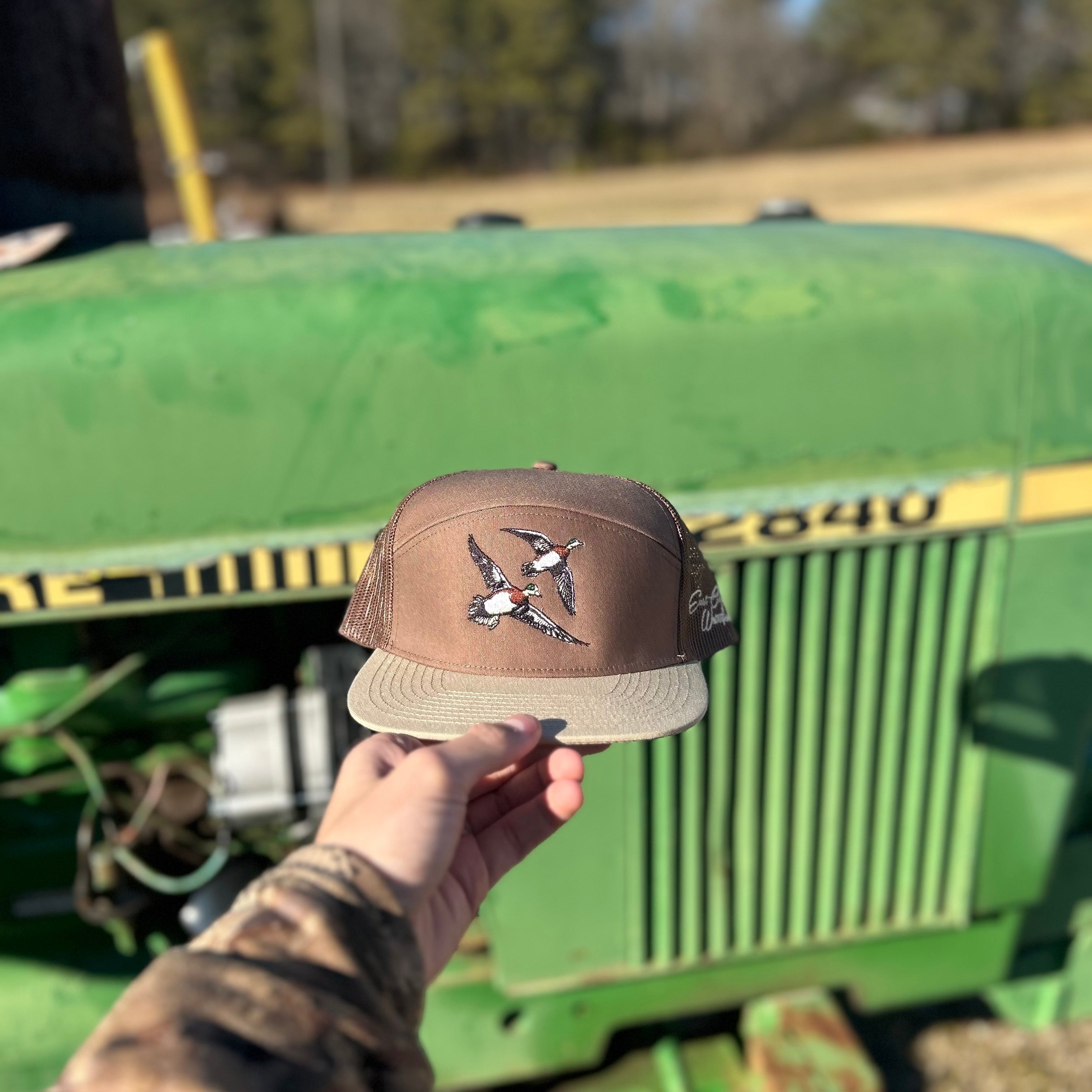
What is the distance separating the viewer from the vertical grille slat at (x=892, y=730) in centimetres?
159

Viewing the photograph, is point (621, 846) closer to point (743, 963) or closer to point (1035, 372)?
point (743, 963)

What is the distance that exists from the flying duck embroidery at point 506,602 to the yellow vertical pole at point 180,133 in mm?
2203

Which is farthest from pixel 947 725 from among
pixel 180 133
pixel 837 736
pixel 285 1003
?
pixel 180 133

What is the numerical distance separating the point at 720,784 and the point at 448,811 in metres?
0.86

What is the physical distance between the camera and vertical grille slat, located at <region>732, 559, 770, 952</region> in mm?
1562

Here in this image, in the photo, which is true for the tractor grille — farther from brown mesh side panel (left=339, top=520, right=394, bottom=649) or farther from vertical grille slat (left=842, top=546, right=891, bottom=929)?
brown mesh side panel (left=339, top=520, right=394, bottom=649)

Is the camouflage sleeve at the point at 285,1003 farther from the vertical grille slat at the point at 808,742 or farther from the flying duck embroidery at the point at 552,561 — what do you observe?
the vertical grille slat at the point at 808,742

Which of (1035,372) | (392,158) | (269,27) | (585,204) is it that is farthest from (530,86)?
(1035,372)

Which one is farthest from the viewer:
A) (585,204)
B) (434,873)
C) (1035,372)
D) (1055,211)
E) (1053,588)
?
(585,204)

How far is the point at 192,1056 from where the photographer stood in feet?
2.20

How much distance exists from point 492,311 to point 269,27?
28935 millimetres

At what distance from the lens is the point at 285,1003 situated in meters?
0.71

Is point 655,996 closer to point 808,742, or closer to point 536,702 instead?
point 808,742

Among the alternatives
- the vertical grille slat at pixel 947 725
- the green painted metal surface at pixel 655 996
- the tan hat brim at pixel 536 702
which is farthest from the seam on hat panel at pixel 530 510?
the green painted metal surface at pixel 655 996
